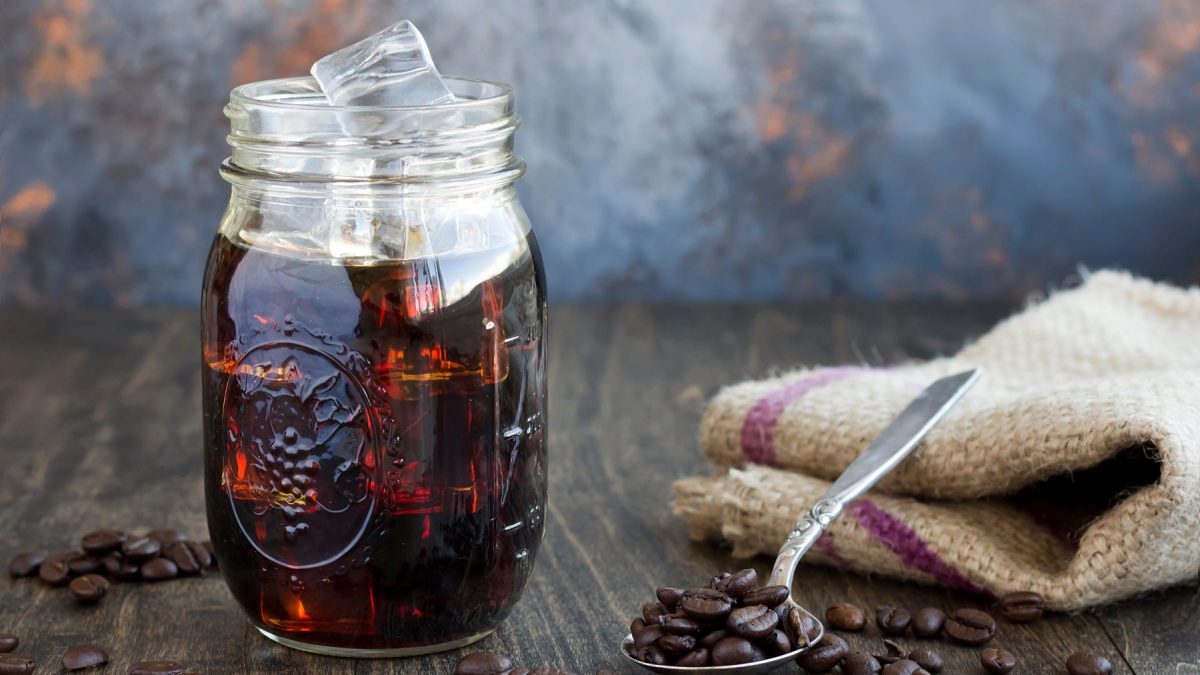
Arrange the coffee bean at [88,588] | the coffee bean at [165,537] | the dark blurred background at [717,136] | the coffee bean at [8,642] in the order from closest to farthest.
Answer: the coffee bean at [8,642] < the coffee bean at [88,588] < the coffee bean at [165,537] < the dark blurred background at [717,136]

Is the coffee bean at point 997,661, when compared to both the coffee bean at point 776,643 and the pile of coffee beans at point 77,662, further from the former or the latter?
the pile of coffee beans at point 77,662

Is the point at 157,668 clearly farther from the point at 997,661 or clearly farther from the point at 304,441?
the point at 997,661

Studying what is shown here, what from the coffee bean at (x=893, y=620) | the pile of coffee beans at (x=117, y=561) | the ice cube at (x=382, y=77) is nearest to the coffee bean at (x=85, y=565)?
the pile of coffee beans at (x=117, y=561)

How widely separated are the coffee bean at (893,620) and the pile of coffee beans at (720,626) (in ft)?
0.46

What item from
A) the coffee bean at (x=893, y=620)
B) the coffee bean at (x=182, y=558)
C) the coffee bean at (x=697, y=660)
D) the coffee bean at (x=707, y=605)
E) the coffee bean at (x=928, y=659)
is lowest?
the coffee bean at (x=182, y=558)

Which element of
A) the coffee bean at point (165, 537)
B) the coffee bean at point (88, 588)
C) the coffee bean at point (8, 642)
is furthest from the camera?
the coffee bean at point (165, 537)

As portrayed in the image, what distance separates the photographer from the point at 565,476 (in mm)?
1806

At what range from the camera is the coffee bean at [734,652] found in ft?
3.79

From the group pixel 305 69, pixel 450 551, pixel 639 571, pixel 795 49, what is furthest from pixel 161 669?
pixel 795 49

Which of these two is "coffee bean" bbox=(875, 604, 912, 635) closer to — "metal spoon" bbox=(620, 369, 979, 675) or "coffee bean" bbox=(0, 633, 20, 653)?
"metal spoon" bbox=(620, 369, 979, 675)

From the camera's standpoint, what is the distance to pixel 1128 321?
1890mm

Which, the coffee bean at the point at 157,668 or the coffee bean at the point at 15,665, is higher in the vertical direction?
the coffee bean at the point at 157,668

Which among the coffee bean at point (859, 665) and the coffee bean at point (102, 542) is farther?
the coffee bean at point (102, 542)

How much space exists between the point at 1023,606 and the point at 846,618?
0.17 metres
